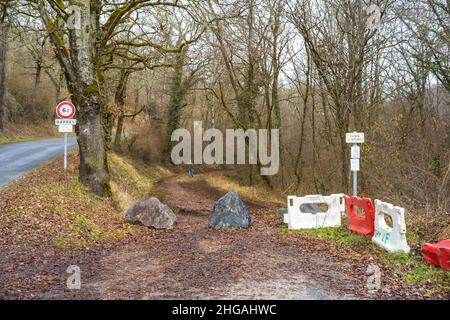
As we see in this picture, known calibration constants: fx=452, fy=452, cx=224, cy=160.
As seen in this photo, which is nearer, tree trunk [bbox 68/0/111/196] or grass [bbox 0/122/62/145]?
tree trunk [bbox 68/0/111/196]

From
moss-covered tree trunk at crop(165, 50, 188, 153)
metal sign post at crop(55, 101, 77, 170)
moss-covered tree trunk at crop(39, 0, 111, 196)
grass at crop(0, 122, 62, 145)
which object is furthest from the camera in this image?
grass at crop(0, 122, 62, 145)

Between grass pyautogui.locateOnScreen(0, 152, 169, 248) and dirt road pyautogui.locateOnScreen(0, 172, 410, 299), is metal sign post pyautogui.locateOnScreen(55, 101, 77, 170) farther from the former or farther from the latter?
dirt road pyautogui.locateOnScreen(0, 172, 410, 299)

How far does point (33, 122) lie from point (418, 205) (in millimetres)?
37249

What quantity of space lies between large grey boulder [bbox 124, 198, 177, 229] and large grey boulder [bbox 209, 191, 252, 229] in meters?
1.23

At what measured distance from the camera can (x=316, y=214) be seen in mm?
11398

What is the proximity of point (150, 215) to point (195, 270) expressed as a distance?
511 cm

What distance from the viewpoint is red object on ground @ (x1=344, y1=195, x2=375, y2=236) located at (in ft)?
31.3

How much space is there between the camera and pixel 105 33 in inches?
618

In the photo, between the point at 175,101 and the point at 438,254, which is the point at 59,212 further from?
the point at 175,101

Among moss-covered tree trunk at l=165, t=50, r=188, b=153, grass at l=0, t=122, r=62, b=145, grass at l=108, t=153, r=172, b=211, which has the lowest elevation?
grass at l=108, t=153, r=172, b=211

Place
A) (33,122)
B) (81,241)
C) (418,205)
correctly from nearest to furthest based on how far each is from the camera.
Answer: (81,241)
(418,205)
(33,122)

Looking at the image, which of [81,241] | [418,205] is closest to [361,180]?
[418,205]

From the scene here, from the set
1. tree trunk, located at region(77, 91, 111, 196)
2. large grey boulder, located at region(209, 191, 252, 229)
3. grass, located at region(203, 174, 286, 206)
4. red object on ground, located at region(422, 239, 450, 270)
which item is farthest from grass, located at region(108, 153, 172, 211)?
red object on ground, located at region(422, 239, 450, 270)
